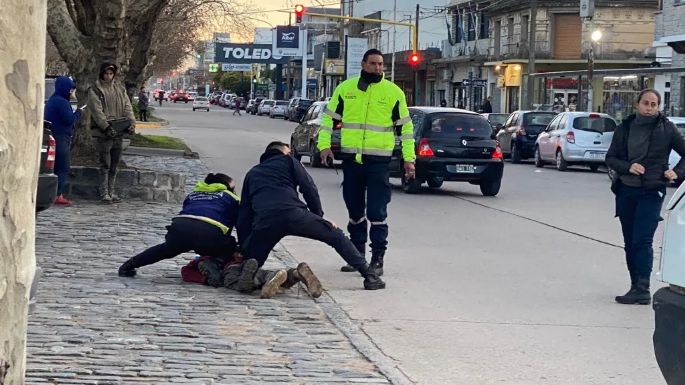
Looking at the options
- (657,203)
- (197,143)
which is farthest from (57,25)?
(197,143)

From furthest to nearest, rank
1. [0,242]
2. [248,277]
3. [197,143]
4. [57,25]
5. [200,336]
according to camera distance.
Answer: [197,143] < [57,25] < [248,277] < [200,336] < [0,242]

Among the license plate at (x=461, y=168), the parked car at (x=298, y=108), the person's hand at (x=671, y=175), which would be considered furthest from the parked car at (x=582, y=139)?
the parked car at (x=298, y=108)

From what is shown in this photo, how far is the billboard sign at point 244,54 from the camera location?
346ft

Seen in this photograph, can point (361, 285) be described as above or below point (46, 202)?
below

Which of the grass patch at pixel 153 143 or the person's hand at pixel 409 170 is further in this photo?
the grass patch at pixel 153 143

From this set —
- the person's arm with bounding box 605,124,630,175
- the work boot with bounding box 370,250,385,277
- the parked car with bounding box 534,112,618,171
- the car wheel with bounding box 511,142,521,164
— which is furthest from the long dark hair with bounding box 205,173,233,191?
the car wheel with bounding box 511,142,521,164

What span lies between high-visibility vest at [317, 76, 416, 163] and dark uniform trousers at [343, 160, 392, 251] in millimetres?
124

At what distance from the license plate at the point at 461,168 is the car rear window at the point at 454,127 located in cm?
55

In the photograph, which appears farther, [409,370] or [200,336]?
[200,336]

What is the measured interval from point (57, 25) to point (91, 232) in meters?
5.69

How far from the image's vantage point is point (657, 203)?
368 inches

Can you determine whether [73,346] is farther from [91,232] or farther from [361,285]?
[91,232]

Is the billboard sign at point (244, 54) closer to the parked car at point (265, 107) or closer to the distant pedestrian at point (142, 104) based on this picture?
the parked car at point (265, 107)

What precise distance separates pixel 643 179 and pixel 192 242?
3.66 m
